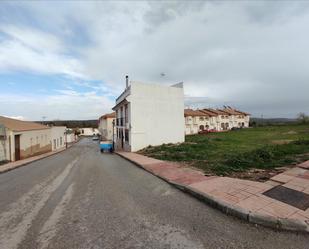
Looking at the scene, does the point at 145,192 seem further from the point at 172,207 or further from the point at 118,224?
the point at 118,224

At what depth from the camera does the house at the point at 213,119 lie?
184 ft

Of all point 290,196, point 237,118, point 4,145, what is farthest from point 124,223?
point 237,118

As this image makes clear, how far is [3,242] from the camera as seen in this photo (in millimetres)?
3670

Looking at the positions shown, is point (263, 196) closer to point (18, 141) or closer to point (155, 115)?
point (155, 115)

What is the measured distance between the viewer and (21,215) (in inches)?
192

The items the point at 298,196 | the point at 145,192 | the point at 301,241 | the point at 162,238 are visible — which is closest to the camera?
the point at 301,241

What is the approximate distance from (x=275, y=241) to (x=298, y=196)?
2.17 meters

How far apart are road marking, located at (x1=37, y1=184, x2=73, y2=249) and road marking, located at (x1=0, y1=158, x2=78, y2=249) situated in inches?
13.6

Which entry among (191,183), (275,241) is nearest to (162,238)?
(275,241)

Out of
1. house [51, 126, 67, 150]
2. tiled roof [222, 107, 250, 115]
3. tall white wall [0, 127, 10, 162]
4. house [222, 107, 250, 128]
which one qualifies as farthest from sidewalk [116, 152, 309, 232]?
tiled roof [222, 107, 250, 115]

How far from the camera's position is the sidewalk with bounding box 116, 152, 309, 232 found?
398cm

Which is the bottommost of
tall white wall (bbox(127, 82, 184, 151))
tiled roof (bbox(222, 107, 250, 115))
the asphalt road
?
the asphalt road

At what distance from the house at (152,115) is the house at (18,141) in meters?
11.5

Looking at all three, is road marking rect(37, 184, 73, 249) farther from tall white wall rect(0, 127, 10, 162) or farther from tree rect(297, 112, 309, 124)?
tree rect(297, 112, 309, 124)
